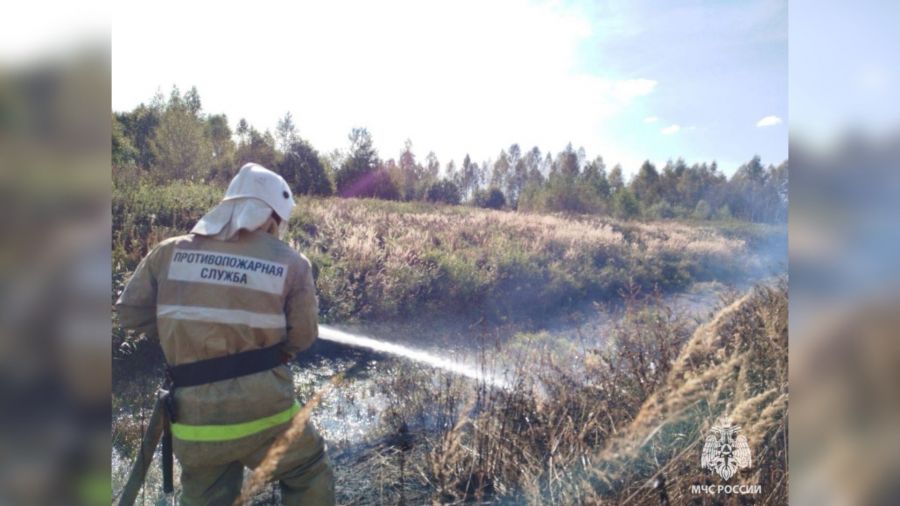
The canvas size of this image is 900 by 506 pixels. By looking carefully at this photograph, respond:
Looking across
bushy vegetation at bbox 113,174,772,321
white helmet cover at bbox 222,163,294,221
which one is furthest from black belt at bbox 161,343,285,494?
white helmet cover at bbox 222,163,294,221

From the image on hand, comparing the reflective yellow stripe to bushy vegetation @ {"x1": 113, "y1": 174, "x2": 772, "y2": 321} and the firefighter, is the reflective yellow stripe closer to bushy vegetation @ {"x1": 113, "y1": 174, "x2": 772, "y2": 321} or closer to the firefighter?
the firefighter

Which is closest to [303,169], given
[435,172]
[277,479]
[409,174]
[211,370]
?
[409,174]

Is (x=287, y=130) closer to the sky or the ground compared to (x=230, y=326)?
closer to the sky

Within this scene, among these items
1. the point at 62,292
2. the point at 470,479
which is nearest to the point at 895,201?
the point at 470,479

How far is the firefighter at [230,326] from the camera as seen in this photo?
115 inches

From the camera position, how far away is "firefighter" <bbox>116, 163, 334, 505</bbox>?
9.59ft

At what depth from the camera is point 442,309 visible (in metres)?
3.44

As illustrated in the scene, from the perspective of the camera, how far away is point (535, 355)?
3.51 m

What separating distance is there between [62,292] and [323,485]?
5.63 ft

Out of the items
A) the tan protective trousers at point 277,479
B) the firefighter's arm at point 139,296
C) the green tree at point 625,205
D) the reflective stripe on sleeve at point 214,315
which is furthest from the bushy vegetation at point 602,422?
the firefighter's arm at point 139,296

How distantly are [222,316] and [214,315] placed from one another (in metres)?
0.04

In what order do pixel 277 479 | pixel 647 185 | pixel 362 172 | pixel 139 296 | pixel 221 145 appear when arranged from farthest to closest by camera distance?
1. pixel 647 185
2. pixel 362 172
3. pixel 221 145
4. pixel 277 479
5. pixel 139 296

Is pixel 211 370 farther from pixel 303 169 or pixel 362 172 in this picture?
pixel 362 172

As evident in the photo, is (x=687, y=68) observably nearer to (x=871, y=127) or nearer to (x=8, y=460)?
(x=871, y=127)
